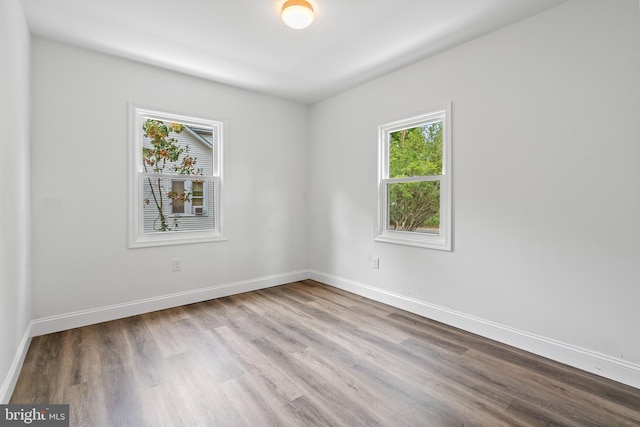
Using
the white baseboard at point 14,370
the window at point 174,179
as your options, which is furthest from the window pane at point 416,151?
the white baseboard at point 14,370

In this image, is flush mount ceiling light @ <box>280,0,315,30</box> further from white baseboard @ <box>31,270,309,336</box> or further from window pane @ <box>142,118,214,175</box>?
white baseboard @ <box>31,270,309,336</box>

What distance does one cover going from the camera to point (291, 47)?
2.90 m

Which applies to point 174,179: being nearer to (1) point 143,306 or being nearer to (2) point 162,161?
(2) point 162,161

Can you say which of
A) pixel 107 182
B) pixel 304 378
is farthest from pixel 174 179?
pixel 304 378

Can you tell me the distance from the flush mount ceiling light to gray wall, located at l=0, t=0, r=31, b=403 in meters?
1.68

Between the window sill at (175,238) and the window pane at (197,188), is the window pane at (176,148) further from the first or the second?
the window sill at (175,238)

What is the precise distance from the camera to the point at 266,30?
8.57 feet

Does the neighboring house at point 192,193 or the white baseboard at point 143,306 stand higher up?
the neighboring house at point 192,193

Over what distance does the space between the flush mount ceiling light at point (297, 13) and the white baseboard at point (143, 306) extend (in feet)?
9.72

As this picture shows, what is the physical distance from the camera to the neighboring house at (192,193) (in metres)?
3.46

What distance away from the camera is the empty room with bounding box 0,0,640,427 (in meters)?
1.93

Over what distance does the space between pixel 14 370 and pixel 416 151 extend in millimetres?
3737

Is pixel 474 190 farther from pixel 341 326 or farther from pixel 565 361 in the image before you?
pixel 341 326

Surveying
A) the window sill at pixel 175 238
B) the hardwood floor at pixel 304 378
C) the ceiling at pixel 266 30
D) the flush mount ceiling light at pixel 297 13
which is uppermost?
the ceiling at pixel 266 30
